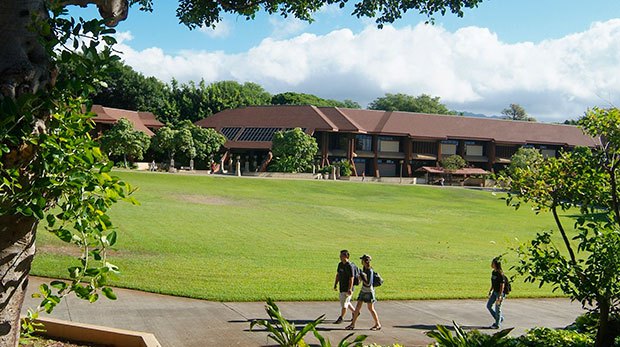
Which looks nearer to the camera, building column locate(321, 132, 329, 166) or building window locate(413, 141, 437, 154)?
building column locate(321, 132, 329, 166)

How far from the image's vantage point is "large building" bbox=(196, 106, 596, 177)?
68188mm

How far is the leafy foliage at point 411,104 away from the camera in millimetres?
118438

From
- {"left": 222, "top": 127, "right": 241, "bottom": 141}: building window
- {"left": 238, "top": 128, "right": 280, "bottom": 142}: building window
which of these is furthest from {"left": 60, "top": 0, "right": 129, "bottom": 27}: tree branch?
{"left": 222, "top": 127, "right": 241, "bottom": 141}: building window

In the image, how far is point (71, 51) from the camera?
169 inches

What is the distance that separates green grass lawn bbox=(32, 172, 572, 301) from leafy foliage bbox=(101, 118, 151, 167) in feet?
26.2

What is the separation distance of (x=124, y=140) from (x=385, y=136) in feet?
97.4

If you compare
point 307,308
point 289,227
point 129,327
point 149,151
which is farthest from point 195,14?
point 149,151

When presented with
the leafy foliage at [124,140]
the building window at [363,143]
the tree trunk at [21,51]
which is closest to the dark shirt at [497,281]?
the tree trunk at [21,51]

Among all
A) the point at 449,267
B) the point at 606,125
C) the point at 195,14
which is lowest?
the point at 449,267

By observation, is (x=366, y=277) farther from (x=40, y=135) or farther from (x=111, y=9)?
(x=40, y=135)

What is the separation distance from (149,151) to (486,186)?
3616 cm

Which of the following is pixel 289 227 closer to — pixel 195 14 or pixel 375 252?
pixel 375 252

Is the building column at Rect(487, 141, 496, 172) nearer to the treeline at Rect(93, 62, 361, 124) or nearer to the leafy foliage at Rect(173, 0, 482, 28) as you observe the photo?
the treeline at Rect(93, 62, 361, 124)

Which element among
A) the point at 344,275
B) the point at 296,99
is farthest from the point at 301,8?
the point at 296,99
